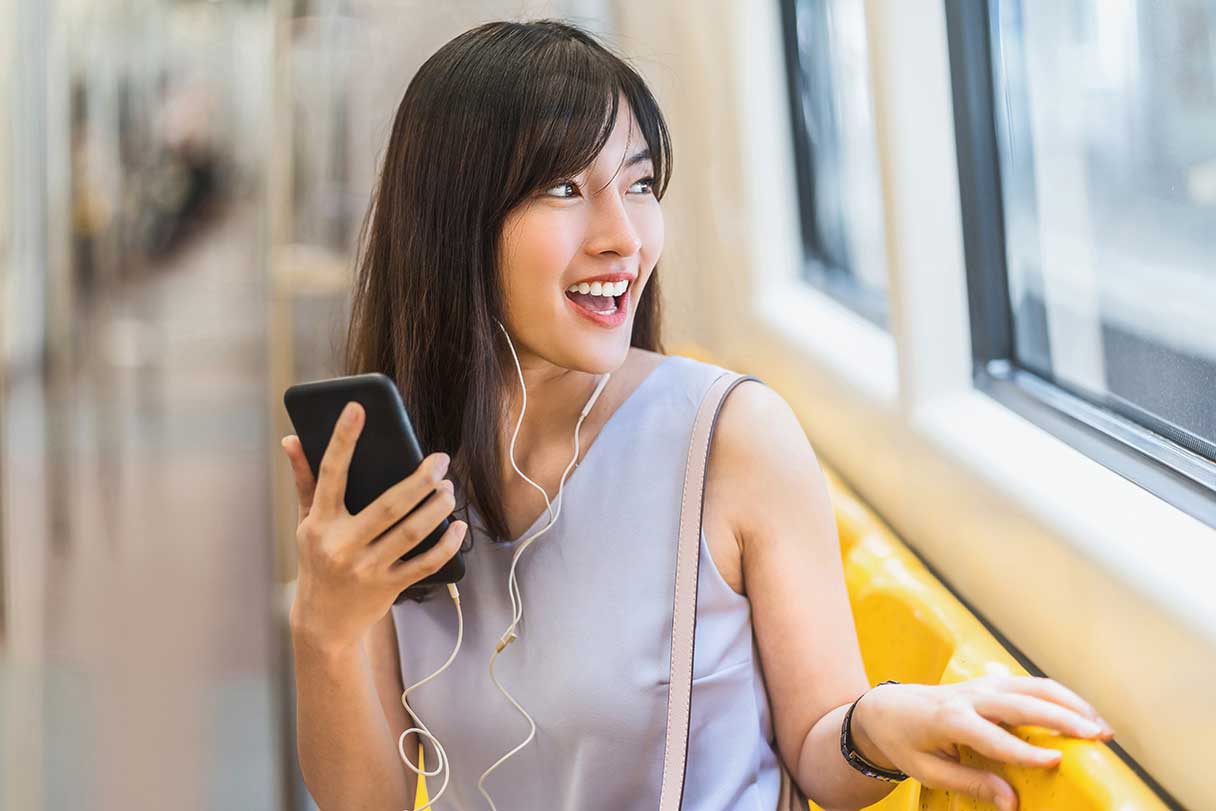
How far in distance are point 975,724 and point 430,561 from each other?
1.66 feet

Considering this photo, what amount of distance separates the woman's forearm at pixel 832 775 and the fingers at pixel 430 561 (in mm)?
406

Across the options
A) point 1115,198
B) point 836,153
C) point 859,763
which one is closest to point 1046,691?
point 859,763

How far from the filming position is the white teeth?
1283 mm

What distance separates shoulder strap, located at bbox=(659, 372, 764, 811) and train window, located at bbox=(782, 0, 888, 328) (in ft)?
4.68

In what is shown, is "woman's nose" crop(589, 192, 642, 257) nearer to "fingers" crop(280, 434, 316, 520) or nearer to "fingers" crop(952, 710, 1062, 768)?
"fingers" crop(280, 434, 316, 520)

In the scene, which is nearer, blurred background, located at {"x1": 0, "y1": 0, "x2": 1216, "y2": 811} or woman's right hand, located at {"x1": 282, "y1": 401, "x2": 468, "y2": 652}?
woman's right hand, located at {"x1": 282, "y1": 401, "x2": 468, "y2": 652}


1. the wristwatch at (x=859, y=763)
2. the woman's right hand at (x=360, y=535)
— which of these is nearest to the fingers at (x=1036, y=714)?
the wristwatch at (x=859, y=763)

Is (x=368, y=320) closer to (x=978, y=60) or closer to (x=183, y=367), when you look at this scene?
(x=978, y=60)

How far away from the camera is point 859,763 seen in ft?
3.67

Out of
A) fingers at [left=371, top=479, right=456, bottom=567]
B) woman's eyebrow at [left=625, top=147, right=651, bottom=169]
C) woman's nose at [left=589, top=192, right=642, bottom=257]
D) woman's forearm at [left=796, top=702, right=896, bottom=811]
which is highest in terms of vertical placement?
woman's eyebrow at [left=625, top=147, right=651, bottom=169]

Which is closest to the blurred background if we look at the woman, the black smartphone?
the woman

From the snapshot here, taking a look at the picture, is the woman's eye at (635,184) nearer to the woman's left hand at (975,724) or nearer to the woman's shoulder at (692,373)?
the woman's shoulder at (692,373)

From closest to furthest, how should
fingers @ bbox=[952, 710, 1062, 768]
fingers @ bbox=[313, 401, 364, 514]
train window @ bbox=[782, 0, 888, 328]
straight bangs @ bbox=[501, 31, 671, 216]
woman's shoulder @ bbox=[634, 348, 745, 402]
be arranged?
1. fingers @ bbox=[952, 710, 1062, 768]
2. fingers @ bbox=[313, 401, 364, 514]
3. straight bangs @ bbox=[501, 31, 671, 216]
4. woman's shoulder @ bbox=[634, 348, 745, 402]
5. train window @ bbox=[782, 0, 888, 328]

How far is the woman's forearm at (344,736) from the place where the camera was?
1.25 metres
